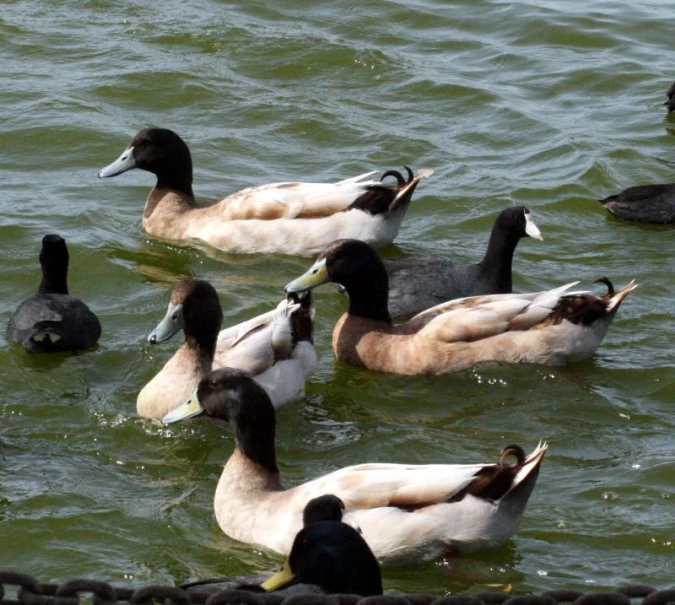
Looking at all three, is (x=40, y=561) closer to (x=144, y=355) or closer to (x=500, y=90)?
(x=144, y=355)

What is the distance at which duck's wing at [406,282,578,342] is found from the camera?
34.6 ft

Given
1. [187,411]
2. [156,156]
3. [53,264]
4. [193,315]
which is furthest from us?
[156,156]

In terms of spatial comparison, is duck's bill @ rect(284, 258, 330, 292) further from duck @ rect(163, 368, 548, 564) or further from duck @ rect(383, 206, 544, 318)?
duck @ rect(163, 368, 548, 564)

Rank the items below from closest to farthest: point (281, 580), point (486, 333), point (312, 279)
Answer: point (281, 580)
point (486, 333)
point (312, 279)

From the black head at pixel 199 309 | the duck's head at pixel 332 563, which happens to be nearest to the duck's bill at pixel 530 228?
the black head at pixel 199 309

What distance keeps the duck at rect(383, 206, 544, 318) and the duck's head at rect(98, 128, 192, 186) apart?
8.31ft

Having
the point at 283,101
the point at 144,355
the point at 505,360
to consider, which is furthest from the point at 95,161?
the point at 505,360

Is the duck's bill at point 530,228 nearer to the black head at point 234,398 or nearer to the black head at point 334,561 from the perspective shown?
the black head at point 234,398

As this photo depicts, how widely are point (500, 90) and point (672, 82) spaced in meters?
1.95

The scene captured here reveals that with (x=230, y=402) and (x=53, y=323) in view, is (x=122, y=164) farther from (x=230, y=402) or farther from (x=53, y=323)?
(x=230, y=402)

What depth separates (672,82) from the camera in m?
16.9

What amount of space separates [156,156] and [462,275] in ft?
10.1

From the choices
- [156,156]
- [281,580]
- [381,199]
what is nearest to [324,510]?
[281,580]

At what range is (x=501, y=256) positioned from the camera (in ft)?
37.3
